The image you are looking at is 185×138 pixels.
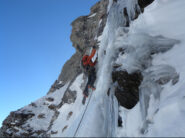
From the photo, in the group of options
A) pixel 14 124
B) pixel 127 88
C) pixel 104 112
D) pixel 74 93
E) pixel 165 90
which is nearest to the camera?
pixel 165 90

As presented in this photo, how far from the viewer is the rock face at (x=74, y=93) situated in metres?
4.21

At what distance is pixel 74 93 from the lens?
12789mm

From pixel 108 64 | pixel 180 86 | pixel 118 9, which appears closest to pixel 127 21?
pixel 118 9

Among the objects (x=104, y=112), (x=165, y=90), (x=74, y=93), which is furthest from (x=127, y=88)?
(x=74, y=93)

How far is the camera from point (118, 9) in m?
7.74

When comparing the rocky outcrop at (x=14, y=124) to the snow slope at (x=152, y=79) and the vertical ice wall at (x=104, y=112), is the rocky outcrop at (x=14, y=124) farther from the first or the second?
the snow slope at (x=152, y=79)

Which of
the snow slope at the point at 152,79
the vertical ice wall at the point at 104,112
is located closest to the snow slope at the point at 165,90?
the snow slope at the point at 152,79

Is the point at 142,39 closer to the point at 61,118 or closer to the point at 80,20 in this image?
the point at 61,118

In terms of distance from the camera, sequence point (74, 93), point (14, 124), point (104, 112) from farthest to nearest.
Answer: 1. point (14, 124)
2. point (74, 93)
3. point (104, 112)

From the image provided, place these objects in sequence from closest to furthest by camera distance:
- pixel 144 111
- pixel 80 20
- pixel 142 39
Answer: pixel 144 111 < pixel 142 39 < pixel 80 20

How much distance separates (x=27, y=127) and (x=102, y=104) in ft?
34.1

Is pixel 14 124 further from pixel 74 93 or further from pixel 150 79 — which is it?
pixel 150 79

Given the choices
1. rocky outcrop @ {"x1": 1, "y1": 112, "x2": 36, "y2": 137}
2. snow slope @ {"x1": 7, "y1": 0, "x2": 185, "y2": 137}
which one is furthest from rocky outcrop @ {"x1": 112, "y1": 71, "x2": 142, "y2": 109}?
rocky outcrop @ {"x1": 1, "y1": 112, "x2": 36, "y2": 137}

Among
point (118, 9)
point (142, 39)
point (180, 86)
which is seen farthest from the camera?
point (118, 9)
